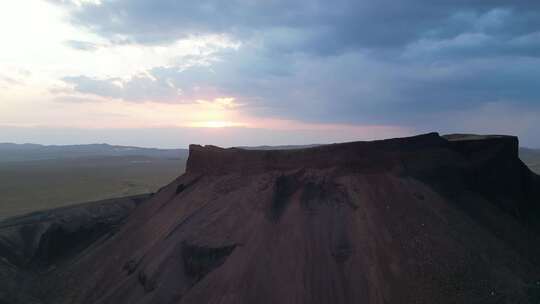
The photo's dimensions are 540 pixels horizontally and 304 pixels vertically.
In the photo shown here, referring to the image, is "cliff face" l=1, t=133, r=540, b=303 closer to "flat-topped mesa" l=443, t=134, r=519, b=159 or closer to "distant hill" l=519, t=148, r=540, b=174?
"flat-topped mesa" l=443, t=134, r=519, b=159

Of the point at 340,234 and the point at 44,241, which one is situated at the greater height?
the point at 340,234

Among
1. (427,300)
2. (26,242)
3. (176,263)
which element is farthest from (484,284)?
(26,242)

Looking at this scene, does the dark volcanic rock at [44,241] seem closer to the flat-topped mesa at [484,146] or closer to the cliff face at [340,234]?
the cliff face at [340,234]

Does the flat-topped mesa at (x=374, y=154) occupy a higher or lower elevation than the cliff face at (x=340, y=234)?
higher

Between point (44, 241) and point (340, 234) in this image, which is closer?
point (340, 234)

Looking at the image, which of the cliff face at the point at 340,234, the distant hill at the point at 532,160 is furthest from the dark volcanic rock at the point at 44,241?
the distant hill at the point at 532,160

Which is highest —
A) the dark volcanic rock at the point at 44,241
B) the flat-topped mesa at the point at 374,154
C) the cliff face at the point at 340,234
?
the flat-topped mesa at the point at 374,154

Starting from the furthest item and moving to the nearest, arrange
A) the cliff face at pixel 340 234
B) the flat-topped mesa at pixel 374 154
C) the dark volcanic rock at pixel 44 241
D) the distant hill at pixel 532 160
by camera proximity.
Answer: the distant hill at pixel 532 160
the dark volcanic rock at pixel 44 241
the flat-topped mesa at pixel 374 154
the cliff face at pixel 340 234

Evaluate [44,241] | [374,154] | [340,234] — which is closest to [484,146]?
[374,154]

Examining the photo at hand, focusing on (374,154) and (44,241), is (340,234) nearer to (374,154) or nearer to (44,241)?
(374,154)
